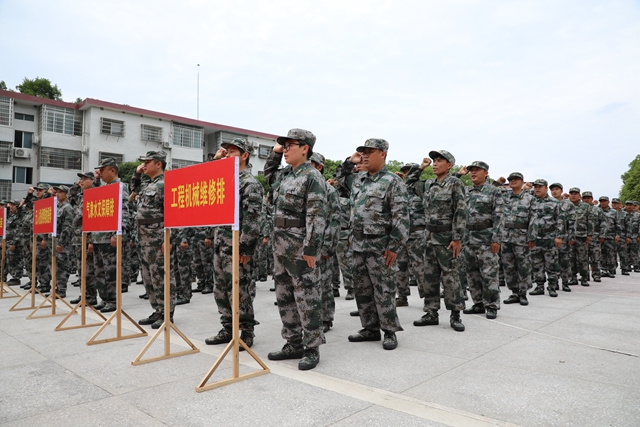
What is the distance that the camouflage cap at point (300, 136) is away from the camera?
4.10 m

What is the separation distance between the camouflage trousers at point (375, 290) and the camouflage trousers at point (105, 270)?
4.28 m

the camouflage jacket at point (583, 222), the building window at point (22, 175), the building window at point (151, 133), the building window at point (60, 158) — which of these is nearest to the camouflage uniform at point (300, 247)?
the camouflage jacket at point (583, 222)

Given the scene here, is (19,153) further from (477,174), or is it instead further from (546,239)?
(546,239)

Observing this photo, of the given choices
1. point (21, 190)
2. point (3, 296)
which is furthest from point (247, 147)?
point (21, 190)

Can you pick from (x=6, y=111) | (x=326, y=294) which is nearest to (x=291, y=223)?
(x=326, y=294)

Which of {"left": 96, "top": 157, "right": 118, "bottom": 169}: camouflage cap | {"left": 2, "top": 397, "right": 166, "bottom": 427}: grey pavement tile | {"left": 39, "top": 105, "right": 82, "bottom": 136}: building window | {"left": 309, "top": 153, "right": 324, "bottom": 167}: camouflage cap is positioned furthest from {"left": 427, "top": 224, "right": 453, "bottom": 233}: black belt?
{"left": 39, "top": 105, "right": 82, "bottom": 136}: building window

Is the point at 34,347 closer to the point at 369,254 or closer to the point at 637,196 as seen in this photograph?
the point at 369,254

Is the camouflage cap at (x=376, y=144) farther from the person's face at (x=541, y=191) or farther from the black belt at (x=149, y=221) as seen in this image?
the person's face at (x=541, y=191)

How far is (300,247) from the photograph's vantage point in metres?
3.95

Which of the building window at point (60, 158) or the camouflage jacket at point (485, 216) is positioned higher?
the building window at point (60, 158)

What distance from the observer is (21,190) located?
2577 centimetres

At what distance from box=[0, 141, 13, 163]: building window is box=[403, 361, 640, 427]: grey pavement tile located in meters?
29.0

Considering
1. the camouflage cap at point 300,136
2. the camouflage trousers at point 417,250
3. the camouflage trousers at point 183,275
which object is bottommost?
the camouflage trousers at point 183,275

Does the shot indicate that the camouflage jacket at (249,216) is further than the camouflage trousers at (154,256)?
No
